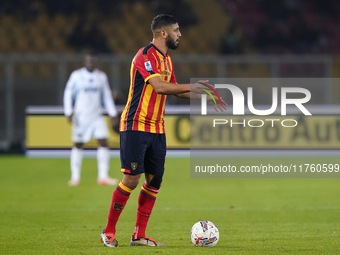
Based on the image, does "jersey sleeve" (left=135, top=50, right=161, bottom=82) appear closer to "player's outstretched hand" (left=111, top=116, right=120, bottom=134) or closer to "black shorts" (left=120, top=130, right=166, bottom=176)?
"black shorts" (left=120, top=130, right=166, bottom=176)

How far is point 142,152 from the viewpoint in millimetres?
5219

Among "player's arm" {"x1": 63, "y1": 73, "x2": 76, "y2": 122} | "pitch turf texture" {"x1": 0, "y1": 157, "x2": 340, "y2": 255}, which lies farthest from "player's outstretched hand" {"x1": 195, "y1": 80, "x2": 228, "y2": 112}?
"player's arm" {"x1": 63, "y1": 73, "x2": 76, "y2": 122}

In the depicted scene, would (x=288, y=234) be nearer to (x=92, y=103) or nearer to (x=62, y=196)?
(x=62, y=196)

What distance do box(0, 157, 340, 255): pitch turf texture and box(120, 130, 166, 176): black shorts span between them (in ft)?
2.39

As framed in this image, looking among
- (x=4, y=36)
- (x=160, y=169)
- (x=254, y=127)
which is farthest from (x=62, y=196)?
(x=4, y=36)

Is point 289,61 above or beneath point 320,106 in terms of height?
above

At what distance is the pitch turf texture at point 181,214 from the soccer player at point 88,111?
0.41 metres

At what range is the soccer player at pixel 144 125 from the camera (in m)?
5.21

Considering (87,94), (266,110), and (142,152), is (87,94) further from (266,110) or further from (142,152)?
(266,110)

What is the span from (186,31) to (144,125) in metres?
17.4

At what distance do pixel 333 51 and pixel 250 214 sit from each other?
16.3m

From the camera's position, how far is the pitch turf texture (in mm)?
5344

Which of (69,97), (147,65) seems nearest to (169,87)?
(147,65)

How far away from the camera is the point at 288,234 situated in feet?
19.7
